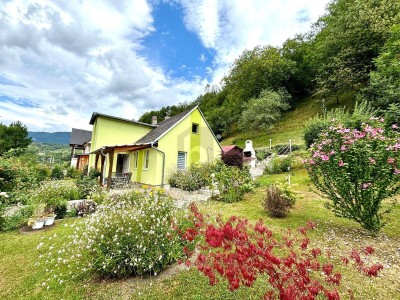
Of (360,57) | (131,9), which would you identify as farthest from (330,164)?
(360,57)

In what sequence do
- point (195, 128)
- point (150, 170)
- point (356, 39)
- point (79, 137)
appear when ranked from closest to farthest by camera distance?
point (150, 170)
point (195, 128)
point (356, 39)
point (79, 137)

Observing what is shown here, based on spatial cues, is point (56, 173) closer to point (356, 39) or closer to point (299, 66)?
point (356, 39)

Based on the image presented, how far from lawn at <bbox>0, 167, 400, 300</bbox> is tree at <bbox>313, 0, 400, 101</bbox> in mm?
26654

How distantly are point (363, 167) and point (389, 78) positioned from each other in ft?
63.3

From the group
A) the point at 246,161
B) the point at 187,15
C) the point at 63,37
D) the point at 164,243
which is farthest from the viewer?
the point at 246,161

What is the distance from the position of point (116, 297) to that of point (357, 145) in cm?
685

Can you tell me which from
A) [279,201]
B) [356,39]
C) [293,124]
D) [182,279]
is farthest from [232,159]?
[356,39]

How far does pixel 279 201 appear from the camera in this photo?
24.7ft

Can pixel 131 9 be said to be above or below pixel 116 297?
above

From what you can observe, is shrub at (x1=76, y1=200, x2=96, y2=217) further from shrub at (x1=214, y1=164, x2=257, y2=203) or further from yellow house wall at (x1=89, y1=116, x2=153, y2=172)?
yellow house wall at (x1=89, y1=116, x2=153, y2=172)

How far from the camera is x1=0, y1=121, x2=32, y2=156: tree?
3062cm

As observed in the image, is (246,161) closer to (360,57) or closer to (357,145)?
(357,145)

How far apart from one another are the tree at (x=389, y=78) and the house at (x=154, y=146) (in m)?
15.4

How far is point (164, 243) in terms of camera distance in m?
4.22
